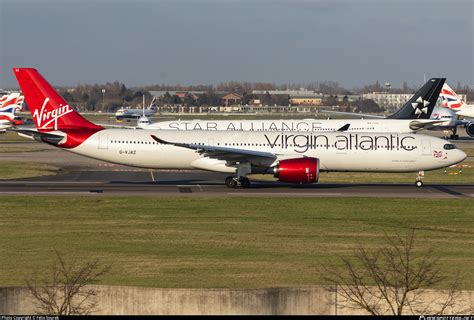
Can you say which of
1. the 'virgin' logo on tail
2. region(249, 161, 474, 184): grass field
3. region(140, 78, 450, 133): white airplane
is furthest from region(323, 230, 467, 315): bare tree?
region(140, 78, 450, 133): white airplane

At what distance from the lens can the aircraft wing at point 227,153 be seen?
45.7 meters

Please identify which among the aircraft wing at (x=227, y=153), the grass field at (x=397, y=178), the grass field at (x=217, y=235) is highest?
the aircraft wing at (x=227, y=153)

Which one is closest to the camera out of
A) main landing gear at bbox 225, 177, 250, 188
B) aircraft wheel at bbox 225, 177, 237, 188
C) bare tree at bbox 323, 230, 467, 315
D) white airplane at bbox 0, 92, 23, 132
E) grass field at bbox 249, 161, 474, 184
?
bare tree at bbox 323, 230, 467, 315

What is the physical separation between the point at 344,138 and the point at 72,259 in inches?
937

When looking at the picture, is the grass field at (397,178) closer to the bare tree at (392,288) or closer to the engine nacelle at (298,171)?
the engine nacelle at (298,171)

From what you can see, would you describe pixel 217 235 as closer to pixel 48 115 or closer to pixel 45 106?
pixel 48 115

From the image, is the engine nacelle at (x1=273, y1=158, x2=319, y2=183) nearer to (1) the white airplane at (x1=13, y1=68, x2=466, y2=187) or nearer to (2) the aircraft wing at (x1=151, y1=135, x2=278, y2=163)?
(1) the white airplane at (x1=13, y1=68, x2=466, y2=187)

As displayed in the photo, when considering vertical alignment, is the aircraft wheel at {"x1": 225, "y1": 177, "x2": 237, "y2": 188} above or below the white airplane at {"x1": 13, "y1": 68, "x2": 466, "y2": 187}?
below

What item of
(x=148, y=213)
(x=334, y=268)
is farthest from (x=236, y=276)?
(x=148, y=213)

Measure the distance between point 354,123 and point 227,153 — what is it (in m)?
26.0

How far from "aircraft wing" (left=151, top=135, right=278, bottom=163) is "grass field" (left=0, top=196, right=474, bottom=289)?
4334mm

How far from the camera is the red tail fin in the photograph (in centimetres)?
4788

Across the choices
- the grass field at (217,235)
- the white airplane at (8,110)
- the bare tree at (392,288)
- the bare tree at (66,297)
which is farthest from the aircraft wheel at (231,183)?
the white airplane at (8,110)

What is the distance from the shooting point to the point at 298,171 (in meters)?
44.7
